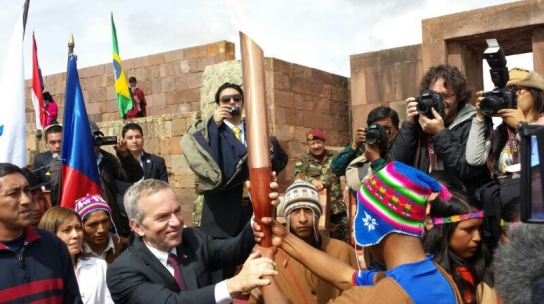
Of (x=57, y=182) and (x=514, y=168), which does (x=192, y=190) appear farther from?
(x=514, y=168)

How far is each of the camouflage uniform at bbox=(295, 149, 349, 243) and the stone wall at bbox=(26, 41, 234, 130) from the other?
6718mm

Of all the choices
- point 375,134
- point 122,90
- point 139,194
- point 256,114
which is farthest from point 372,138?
point 122,90

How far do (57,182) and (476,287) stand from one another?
14.4ft

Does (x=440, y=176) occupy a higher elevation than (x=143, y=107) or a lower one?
lower

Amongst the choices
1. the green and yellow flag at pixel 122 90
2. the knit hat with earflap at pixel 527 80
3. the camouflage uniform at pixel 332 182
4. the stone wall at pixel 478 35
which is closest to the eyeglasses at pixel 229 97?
the camouflage uniform at pixel 332 182

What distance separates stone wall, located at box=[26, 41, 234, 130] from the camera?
14336 mm

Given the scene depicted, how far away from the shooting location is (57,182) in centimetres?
621

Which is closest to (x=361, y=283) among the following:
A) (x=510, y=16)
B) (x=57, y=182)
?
(x=57, y=182)

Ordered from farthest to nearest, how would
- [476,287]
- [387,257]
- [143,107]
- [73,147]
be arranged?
[143,107]
[73,147]
[476,287]
[387,257]

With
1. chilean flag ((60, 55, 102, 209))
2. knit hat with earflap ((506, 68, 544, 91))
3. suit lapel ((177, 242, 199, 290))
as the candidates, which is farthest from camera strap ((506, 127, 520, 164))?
chilean flag ((60, 55, 102, 209))

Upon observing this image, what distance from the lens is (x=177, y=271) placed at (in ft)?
10.1

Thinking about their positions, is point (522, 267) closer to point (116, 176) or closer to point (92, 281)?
point (92, 281)

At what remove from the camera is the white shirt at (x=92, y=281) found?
159 inches

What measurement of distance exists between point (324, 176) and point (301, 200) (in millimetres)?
2576
